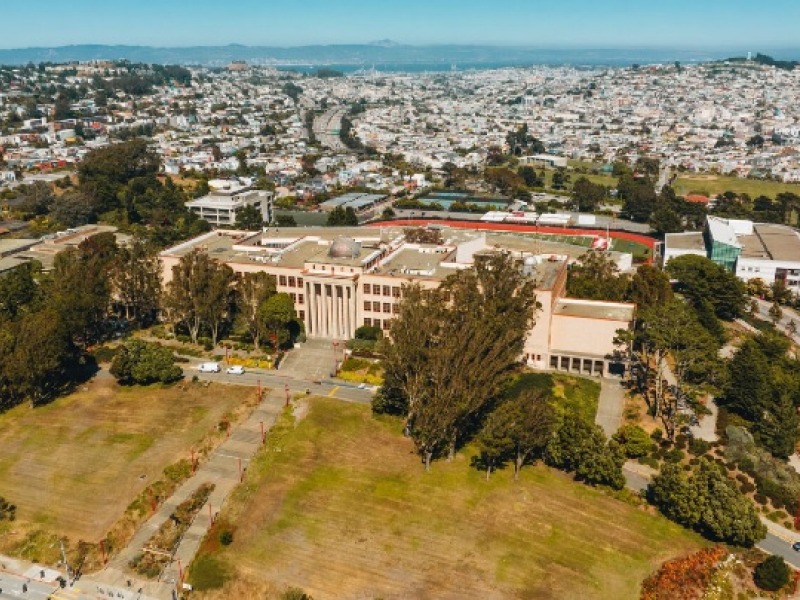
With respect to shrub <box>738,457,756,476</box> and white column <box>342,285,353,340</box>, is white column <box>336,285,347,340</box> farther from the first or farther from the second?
shrub <box>738,457,756,476</box>

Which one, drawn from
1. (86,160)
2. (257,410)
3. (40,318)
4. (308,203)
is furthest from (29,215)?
(257,410)

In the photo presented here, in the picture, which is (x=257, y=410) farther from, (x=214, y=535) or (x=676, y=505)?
(x=676, y=505)

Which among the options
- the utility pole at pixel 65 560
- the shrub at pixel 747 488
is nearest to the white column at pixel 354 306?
the utility pole at pixel 65 560

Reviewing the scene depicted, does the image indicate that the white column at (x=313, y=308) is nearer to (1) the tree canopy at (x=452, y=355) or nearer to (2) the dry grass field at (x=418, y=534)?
(1) the tree canopy at (x=452, y=355)

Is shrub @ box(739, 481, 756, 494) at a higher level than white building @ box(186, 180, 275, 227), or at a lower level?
lower

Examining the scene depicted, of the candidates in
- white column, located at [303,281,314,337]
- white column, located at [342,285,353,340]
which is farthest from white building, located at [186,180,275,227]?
white column, located at [342,285,353,340]

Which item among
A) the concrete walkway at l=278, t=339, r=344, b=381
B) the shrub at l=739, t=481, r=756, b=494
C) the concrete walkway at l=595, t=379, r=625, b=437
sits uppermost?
the shrub at l=739, t=481, r=756, b=494

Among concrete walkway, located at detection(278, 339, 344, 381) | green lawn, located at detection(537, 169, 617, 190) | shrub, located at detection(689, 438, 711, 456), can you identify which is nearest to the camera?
shrub, located at detection(689, 438, 711, 456)
